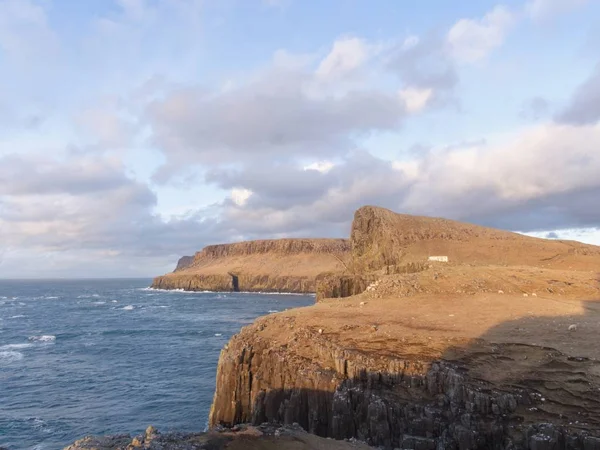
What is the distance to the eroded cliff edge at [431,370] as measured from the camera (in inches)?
583

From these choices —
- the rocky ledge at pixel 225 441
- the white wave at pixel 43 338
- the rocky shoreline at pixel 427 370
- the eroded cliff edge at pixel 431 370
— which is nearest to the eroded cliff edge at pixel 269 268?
the white wave at pixel 43 338

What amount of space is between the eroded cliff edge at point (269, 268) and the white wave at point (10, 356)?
98.8 meters

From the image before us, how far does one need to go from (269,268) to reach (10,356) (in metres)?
126

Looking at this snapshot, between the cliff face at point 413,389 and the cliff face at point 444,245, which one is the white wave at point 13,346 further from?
the cliff face at point 444,245

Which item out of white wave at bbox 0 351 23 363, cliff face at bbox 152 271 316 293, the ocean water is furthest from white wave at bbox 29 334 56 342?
cliff face at bbox 152 271 316 293

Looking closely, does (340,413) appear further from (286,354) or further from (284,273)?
(284,273)

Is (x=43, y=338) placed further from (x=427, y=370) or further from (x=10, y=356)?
(x=427, y=370)

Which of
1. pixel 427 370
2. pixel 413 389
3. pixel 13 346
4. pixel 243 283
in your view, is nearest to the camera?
pixel 413 389

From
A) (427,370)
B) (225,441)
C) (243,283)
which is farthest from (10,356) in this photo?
(243,283)

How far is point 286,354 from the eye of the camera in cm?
2089

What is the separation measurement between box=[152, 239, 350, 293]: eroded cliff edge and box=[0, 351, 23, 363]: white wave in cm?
9881

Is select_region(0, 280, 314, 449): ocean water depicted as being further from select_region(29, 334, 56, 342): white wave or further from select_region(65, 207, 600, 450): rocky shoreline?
select_region(65, 207, 600, 450): rocky shoreline

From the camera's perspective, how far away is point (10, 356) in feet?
143

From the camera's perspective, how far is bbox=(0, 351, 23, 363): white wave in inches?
1660
